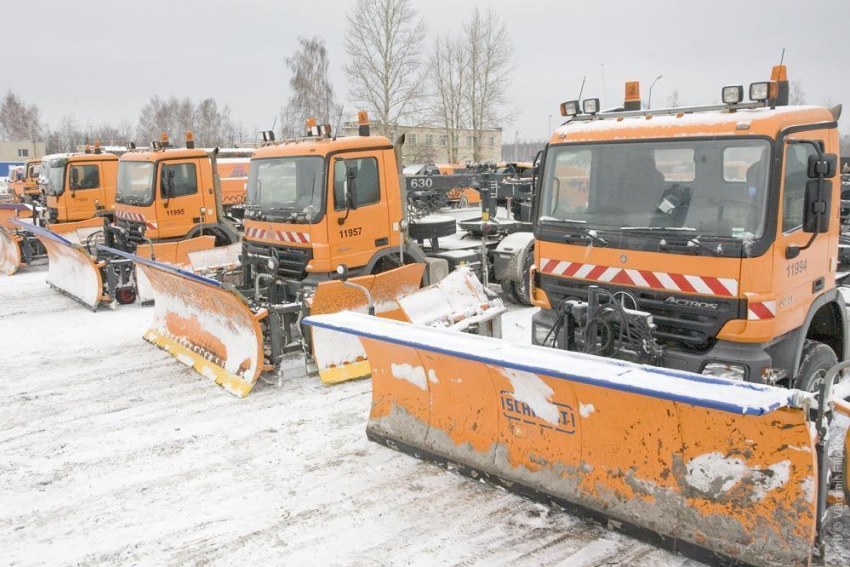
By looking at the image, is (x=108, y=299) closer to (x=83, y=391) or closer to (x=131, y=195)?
(x=131, y=195)

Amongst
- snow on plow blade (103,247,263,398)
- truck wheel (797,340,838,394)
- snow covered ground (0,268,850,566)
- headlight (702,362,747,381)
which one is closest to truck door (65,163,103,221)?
snow on plow blade (103,247,263,398)

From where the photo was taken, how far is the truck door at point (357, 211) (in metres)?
8.20

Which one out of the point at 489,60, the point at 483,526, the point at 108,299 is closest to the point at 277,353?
the point at 483,526

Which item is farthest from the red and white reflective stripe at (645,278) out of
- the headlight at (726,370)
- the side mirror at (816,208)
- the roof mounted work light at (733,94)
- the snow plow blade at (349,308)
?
the snow plow blade at (349,308)

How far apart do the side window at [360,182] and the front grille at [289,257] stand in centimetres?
73

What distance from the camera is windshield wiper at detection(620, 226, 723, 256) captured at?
4402 millimetres

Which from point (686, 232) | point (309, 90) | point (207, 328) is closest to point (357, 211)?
point (207, 328)

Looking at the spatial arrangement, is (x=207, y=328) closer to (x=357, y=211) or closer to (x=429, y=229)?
(x=357, y=211)

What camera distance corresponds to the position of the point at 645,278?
15.6 ft

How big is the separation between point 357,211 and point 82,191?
10213 mm

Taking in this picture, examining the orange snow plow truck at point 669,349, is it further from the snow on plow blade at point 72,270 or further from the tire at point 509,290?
the snow on plow blade at point 72,270

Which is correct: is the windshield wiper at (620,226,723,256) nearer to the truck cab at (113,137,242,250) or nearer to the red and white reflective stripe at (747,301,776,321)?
the red and white reflective stripe at (747,301,776,321)

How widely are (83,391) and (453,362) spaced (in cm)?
474

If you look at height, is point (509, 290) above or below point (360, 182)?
below
